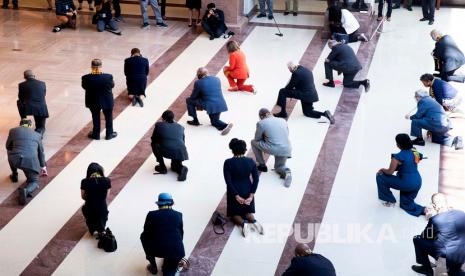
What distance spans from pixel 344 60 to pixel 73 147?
17.2 feet

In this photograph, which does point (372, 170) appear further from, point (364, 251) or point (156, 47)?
point (156, 47)

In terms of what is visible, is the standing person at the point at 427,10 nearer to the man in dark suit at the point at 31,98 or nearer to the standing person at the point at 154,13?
the standing person at the point at 154,13

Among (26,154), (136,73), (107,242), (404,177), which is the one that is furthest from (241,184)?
(136,73)

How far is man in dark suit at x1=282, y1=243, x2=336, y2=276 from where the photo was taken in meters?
7.50

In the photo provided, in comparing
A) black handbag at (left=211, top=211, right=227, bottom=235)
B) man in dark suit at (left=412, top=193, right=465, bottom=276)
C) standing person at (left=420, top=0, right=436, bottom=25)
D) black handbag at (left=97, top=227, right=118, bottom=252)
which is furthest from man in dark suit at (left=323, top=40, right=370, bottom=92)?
black handbag at (left=97, top=227, right=118, bottom=252)

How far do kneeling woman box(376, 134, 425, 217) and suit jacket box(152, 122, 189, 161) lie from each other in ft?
9.03

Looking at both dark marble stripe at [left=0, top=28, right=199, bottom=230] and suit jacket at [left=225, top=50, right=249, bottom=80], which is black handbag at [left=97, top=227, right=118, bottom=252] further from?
suit jacket at [left=225, top=50, right=249, bottom=80]

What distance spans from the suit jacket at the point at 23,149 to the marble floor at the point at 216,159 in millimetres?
494

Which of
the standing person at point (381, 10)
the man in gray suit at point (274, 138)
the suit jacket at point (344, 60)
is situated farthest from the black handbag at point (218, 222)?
the standing person at point (381, 10)

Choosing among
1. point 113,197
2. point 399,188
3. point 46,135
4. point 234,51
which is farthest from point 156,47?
point 399,188

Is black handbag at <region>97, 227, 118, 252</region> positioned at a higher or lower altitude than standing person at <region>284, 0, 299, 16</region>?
lower

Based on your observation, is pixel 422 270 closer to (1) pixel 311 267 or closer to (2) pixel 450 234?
(2) pixel 450 234

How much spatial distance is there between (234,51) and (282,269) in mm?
5681

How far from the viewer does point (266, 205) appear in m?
10.3
